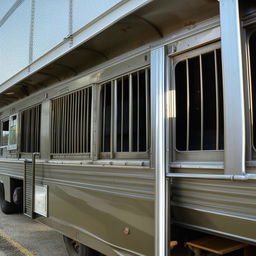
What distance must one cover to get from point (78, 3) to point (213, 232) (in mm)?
2787

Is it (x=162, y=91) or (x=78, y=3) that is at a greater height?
(x=78, y=3)

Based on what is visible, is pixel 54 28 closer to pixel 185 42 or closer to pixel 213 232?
pixel 185 42

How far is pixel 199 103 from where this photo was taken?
113 inches

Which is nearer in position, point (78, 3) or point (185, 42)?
point (185, 42)

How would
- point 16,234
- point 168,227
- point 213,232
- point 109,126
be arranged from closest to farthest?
point 213,232 → point 168,227 → point 109,126 → point 16,234

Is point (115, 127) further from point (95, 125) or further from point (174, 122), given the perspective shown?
point (174, 122)

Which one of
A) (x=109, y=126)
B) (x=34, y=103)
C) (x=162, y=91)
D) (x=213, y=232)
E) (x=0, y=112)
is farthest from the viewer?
(x=0, y=112)


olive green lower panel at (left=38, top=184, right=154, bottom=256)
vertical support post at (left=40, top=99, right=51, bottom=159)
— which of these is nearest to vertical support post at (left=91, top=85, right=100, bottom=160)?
olive green lower panel at (left=38, top=184, right=154, bottom=256)

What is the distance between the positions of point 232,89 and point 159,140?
818mm

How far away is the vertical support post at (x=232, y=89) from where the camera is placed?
2320 mm

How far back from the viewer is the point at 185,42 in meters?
2.92

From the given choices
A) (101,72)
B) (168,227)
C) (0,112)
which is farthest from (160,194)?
(0,112)

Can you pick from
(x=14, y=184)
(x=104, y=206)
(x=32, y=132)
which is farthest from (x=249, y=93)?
(x=14, y=184)

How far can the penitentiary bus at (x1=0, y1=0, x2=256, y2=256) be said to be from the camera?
95.5 inches
